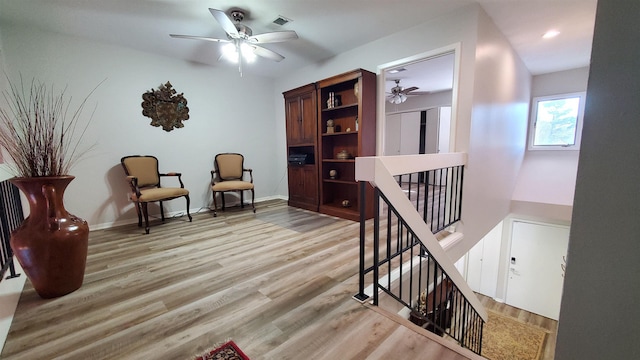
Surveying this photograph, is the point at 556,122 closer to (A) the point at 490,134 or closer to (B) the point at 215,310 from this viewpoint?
(A) the point at 490,134

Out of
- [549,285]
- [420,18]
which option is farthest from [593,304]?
[549,285]

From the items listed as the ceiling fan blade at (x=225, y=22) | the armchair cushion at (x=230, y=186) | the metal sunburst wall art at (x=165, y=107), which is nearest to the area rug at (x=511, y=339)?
the armchair cushion at (x=230, y=186)

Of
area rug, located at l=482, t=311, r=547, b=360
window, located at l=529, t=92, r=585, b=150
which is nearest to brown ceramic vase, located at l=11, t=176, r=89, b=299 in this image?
area rug, located at l=482, t=311, r=547, b=360

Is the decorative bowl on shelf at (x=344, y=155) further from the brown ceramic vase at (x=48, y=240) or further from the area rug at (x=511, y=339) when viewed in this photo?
the area rug at (x=511, y=339)

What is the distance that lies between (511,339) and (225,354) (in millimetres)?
4941

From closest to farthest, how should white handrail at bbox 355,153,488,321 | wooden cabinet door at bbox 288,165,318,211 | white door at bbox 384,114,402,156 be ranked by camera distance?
1. white handrail at bbox 355,153,488,321
2. wooden cabinet door at bbox 288,165,318,211
3. white door at bbox 384,114,402,156

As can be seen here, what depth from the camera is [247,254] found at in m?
2.37

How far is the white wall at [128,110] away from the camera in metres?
2.83

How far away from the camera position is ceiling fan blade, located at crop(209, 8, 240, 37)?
2.11 meters

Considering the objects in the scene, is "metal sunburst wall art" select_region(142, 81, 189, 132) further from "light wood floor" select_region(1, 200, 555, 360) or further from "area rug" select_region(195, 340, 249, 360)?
"area rug" select_region(195, 340, 249, 360)

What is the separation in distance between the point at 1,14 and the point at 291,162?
140 inches

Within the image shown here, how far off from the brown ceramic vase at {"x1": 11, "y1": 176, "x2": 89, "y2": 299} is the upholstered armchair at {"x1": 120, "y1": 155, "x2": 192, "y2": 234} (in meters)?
1.36

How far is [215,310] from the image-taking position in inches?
60.5

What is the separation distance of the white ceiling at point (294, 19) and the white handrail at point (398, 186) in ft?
5.64
